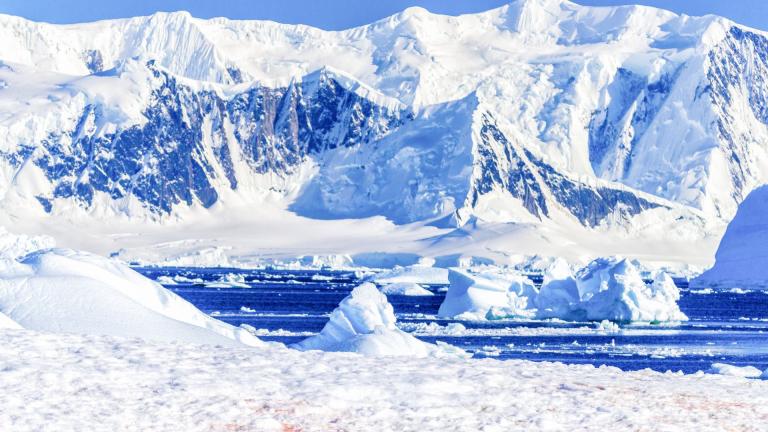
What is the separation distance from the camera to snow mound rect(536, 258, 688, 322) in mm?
83062

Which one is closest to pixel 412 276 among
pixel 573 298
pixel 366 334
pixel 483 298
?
pixel 483 298

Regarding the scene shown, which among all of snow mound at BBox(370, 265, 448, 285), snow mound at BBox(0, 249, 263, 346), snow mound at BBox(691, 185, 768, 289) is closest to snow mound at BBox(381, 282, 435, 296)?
snow mound at BBox(370, 265, 448, 285)

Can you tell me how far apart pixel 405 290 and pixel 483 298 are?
1920 inches

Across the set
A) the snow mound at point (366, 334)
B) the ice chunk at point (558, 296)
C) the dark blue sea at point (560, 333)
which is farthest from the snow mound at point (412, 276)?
the snow mound at point (366, 334)

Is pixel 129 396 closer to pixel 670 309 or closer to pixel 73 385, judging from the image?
pixel 73 385

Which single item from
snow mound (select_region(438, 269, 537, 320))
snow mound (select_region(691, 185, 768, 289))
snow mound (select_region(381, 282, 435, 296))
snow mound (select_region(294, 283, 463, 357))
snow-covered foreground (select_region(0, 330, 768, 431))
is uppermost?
snow mound (select_region(691, 185, 768, 289))

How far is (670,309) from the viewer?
8719cm

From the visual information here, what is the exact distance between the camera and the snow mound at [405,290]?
134875 millimetres

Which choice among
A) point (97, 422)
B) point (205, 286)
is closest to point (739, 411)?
point (97, 422)

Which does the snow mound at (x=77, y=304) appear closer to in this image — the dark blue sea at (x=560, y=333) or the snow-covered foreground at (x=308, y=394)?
the snow-covered foreground at (x=308, y=394)

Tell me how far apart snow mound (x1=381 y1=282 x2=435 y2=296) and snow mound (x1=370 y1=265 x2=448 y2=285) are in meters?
12.4

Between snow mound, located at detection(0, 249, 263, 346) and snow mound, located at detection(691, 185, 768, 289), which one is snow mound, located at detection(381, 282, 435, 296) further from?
snow mound, located at detection(0, 249, 263, 346)

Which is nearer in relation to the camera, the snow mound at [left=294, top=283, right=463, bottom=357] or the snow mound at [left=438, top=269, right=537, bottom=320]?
the snow mound at [left=294, top=283, right=463, bottom=357]

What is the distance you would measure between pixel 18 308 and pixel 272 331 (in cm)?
4123
